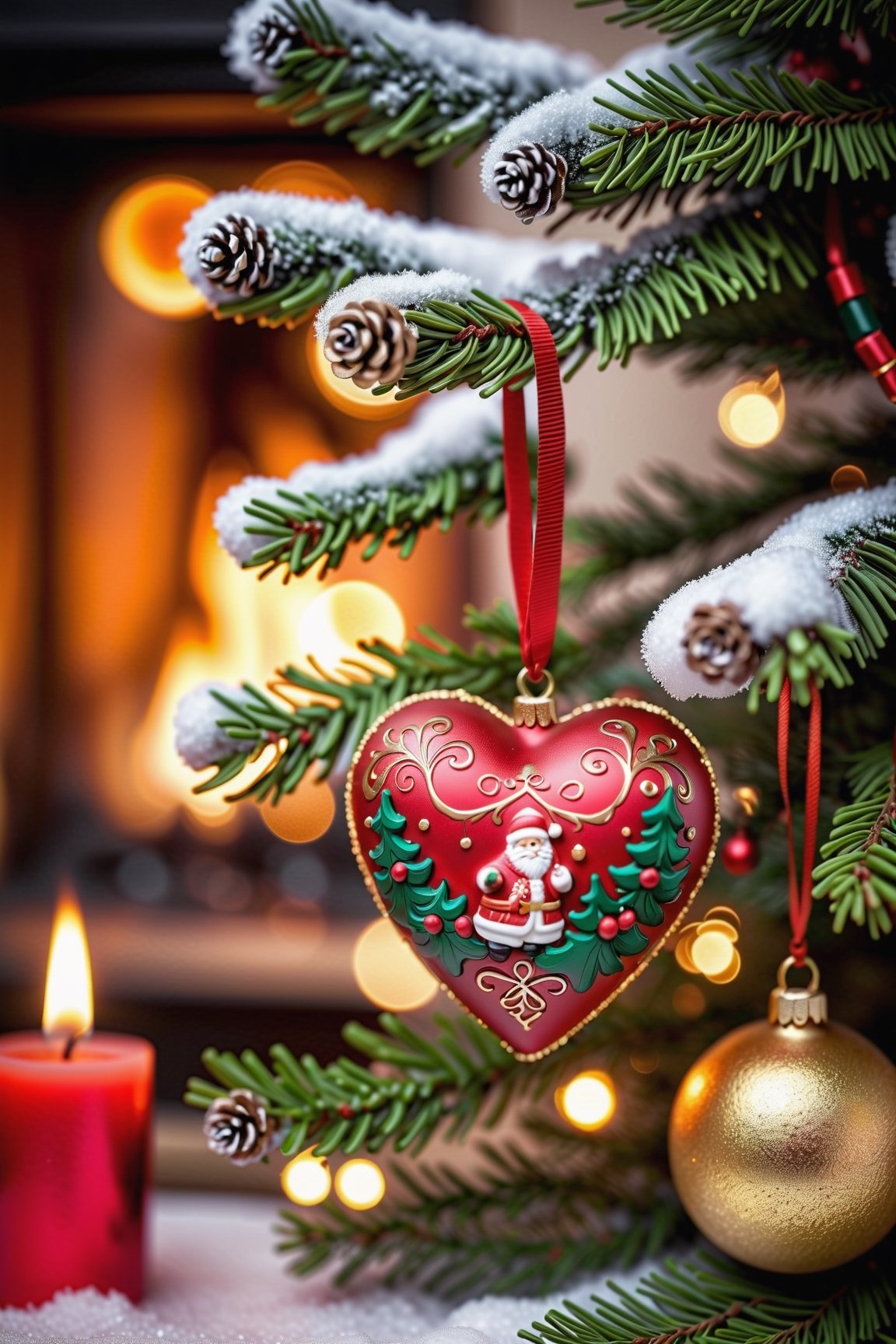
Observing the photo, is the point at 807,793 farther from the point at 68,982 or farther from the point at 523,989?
the point at 68,982

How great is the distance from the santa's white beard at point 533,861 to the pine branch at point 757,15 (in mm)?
309

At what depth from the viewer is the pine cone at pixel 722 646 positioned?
1.08 feet

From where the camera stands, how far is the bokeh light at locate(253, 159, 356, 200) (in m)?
0.95

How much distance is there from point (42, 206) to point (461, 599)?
48 centimetres

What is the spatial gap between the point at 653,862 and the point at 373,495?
194 mm

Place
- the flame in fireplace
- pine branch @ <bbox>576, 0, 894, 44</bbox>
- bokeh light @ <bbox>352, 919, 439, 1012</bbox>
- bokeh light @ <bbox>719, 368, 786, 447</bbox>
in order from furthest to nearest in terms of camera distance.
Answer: the flame in fireplace, bokeh light @ <bbox>352, 919, 439, 1012</bbox>, bokeh light @ <bbox>719, 368, 786, 447</bbox>, pine branch @ <bbox>576, 0, 894, 44</bbox>

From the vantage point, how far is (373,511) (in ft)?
1.64

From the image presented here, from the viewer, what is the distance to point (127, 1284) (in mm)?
542

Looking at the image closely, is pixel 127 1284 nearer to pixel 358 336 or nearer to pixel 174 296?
pixel 358 336

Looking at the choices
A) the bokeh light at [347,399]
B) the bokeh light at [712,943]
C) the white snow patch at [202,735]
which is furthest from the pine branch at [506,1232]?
the bokeh light at [347,399]

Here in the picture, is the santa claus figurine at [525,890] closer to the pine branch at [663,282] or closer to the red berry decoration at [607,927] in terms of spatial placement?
the red berry decoration at [607,927]

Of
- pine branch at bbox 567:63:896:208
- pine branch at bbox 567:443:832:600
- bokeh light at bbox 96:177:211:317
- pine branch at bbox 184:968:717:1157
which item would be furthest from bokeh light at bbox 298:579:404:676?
pine branch at bbox 567:63:896:208

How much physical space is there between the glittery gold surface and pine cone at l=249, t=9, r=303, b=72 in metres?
0.45

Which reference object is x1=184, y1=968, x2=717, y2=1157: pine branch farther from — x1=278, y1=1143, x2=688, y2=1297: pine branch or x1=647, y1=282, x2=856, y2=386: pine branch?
x1=647, y1=282, x2=856, y2=386: pine branch
